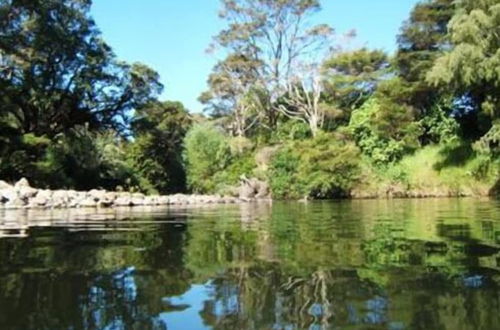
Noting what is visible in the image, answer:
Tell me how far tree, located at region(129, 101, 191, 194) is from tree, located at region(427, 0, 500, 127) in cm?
1770

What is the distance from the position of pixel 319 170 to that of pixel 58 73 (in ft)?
40.5

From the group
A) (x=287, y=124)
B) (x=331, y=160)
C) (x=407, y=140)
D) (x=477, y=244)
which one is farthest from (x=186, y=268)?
(x=287, y=124)

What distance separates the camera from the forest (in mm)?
22797

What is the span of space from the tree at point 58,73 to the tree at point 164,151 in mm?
4566

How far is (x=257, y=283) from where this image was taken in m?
3.29

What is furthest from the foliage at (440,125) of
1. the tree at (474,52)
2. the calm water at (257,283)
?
the calm water at (257,283)

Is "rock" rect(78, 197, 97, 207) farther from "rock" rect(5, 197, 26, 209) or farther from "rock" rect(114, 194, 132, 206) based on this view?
"rock" rect(5, 197, 26, 209)

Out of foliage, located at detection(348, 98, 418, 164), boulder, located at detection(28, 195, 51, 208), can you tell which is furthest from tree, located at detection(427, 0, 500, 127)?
boulder, located at detection(28, 195, 51, 208)

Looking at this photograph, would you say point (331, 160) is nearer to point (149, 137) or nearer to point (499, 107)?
point (499, 107)

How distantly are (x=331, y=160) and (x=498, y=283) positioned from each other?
2208cm

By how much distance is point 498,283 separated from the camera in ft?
10.3

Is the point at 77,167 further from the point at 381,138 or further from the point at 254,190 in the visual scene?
the point at 381,138

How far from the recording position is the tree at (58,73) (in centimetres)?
2398

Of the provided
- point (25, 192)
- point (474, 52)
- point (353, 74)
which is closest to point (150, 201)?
point (25, 192)
